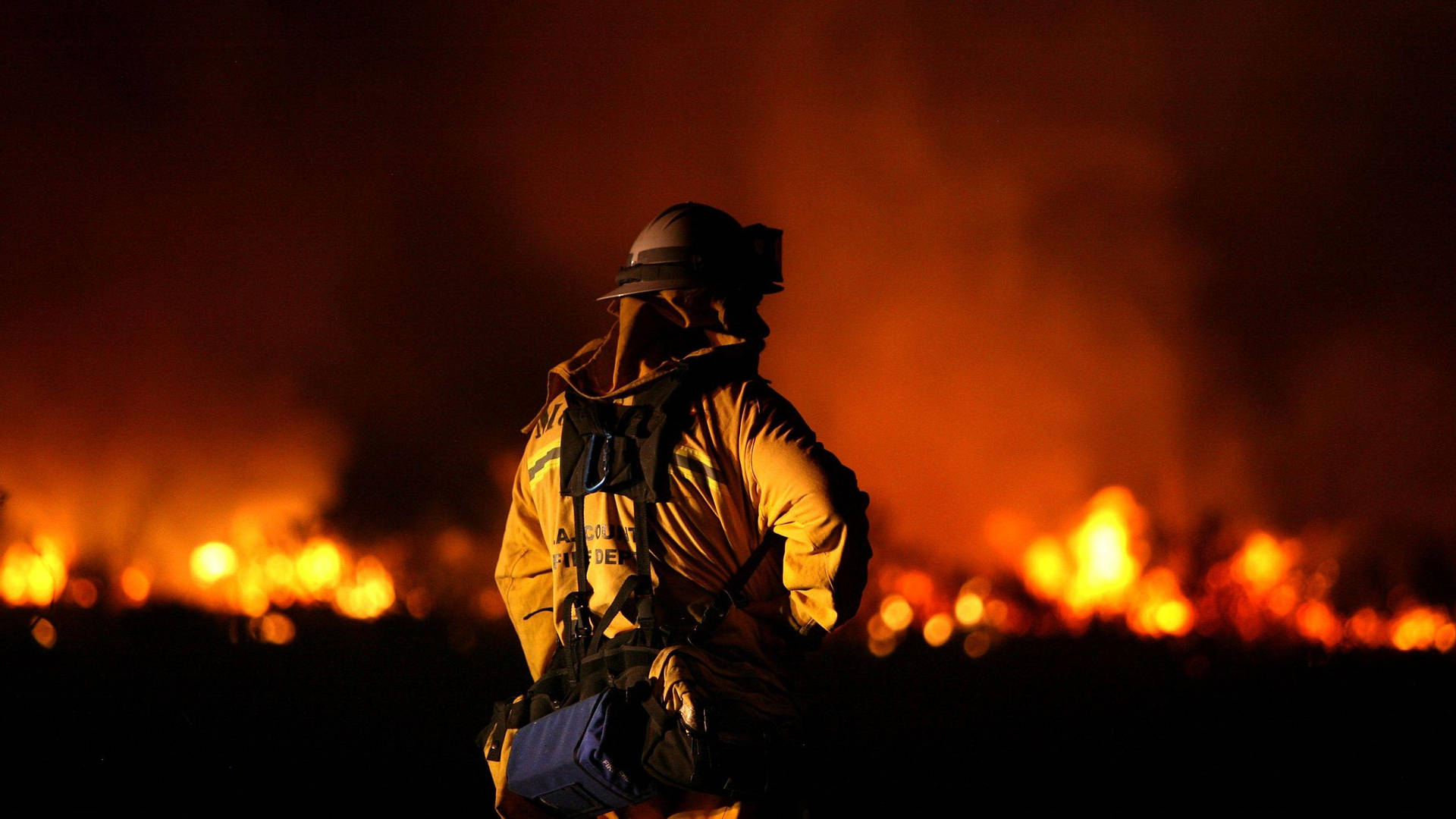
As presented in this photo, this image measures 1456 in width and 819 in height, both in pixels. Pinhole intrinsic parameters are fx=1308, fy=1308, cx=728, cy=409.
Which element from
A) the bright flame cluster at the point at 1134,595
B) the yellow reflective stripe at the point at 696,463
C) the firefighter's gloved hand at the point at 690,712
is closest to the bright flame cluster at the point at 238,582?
the bright flame cluster at the point at 1134,595

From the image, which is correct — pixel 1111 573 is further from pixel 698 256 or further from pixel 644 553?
pixel 644 553

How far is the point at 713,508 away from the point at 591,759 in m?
0.68

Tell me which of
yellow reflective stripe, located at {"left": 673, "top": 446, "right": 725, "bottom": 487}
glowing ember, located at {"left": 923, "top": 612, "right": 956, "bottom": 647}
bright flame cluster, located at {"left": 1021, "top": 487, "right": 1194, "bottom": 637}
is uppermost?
bright flame cluster, located at {"left": 1021, "top": 487, "right": 1194, "bottom": 637}

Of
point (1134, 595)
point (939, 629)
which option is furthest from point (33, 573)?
point (1134, 595)

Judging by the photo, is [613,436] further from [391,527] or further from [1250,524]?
[1250,524]

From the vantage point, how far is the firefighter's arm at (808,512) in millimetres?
3045

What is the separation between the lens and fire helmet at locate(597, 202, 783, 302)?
3479 mm

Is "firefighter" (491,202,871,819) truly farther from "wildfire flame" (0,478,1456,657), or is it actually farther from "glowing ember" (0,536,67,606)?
"wildfire flame" (0,478,1456,657)

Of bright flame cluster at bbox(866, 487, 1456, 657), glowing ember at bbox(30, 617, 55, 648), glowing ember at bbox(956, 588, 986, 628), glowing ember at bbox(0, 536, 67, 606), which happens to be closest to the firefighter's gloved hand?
glowing ember at bbox(30, 617, 55, 648)

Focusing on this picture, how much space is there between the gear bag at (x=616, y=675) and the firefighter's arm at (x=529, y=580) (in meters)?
0.24

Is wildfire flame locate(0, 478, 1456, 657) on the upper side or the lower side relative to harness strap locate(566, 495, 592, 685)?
upper

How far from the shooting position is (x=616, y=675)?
326 cm

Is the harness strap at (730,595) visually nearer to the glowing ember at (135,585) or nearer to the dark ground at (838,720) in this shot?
the dark ground at (838,720)

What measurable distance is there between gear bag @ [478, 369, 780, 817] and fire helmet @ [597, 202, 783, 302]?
31 cm
